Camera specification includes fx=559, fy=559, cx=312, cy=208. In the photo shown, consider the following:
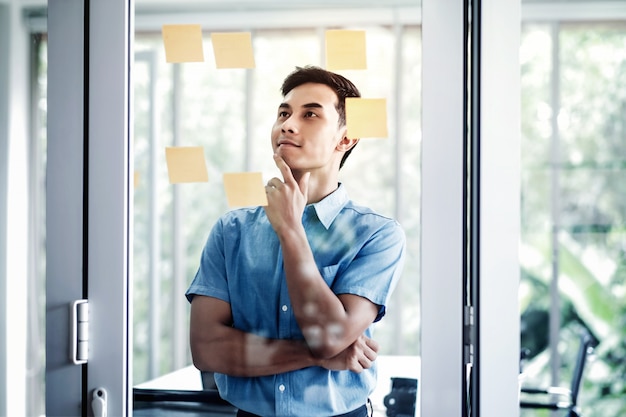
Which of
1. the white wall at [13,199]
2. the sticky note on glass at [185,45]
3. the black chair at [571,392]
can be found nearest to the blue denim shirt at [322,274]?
the sticky note on glass at [185,45]

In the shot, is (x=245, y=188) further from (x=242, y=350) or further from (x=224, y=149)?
(x=242, y=350)

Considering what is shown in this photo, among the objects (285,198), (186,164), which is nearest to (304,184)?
(285,198)

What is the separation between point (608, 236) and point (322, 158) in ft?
7.68

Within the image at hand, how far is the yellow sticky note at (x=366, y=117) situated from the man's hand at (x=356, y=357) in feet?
1.40

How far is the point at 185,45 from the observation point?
1.25 meters

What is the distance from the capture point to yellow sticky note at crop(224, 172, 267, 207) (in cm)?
122

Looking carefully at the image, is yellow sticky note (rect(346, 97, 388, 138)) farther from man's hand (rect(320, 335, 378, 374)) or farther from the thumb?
man's hand (rect(320, 335, 378, 374))

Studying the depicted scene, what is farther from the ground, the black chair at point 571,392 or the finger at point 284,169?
the finger at point 284,169

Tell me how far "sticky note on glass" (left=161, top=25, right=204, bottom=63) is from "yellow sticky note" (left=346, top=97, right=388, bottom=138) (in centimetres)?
36

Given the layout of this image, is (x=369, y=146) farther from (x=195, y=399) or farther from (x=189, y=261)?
(x=195, y=399)

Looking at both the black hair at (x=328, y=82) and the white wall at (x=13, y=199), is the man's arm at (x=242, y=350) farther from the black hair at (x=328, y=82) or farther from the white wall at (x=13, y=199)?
the white wall at (x=13, y=199)

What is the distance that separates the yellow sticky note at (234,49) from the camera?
123cm

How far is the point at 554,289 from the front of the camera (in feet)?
9.51

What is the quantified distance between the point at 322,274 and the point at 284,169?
0.79ft
